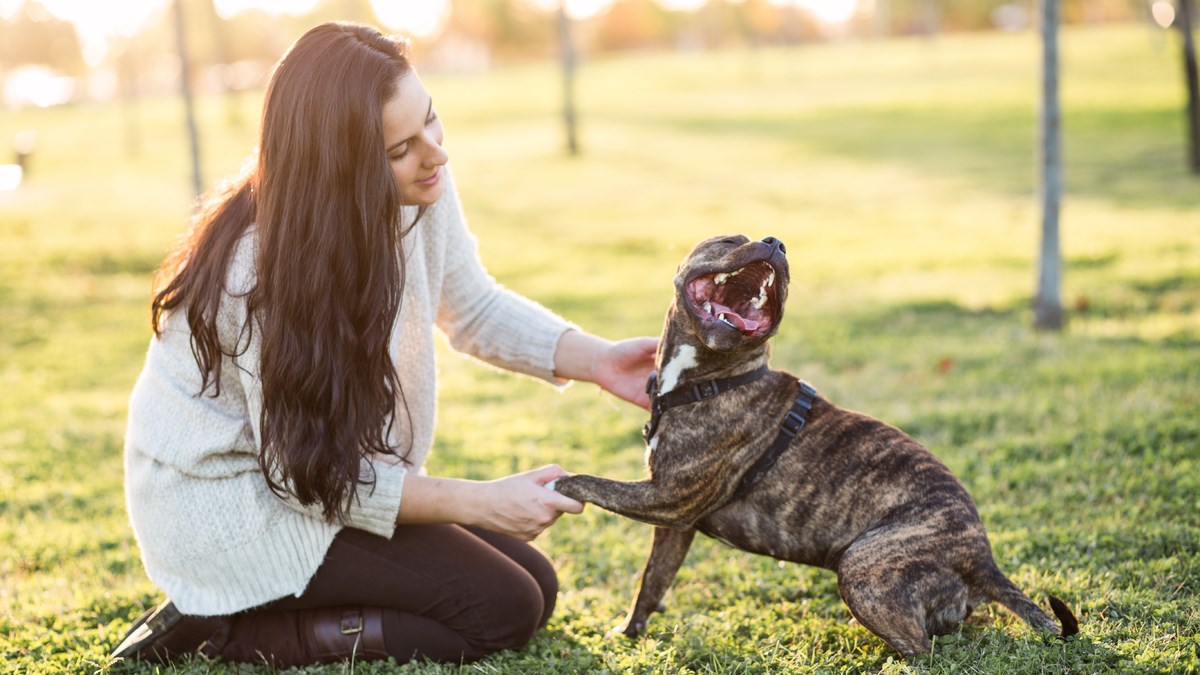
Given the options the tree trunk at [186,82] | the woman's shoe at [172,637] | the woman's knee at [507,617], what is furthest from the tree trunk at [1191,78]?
the woman's shoe at [172,637]

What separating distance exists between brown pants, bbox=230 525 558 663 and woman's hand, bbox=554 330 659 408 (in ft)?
Result: 3.10

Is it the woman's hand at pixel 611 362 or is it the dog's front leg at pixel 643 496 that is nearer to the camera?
the dog's front leg at pixel 643 496

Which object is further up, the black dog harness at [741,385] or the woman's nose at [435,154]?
the woman's nose at [435,154]

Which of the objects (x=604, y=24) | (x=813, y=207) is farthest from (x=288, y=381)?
(x=604, y=24)

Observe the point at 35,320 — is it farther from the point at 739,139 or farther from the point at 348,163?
the point at 739,139

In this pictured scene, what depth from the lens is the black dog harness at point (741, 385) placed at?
154 inches

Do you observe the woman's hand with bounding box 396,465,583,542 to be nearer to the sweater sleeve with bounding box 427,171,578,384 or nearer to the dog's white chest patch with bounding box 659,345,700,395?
the dog's white chest patch with bounding box 659,345,700,395

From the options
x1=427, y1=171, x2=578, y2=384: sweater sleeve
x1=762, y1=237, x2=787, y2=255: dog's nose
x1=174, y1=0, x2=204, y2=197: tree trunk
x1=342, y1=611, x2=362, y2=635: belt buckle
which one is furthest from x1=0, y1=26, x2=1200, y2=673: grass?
x1=174, y1=0, x2=204, y2=197: tree trunk

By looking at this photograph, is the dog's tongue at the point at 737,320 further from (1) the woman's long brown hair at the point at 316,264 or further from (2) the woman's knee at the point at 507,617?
(2) the woman's knee at the point at 507,617

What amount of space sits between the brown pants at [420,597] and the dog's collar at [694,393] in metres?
0.85

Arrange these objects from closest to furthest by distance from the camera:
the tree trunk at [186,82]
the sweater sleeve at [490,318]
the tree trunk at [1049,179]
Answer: the sweater sleeve at [490,318], the tree trunk at [1049,179], the tree trunk at [186,82]

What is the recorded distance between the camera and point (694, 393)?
3910mm

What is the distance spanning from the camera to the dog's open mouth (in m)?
3.71

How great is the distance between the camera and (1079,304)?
10086 millimetres
